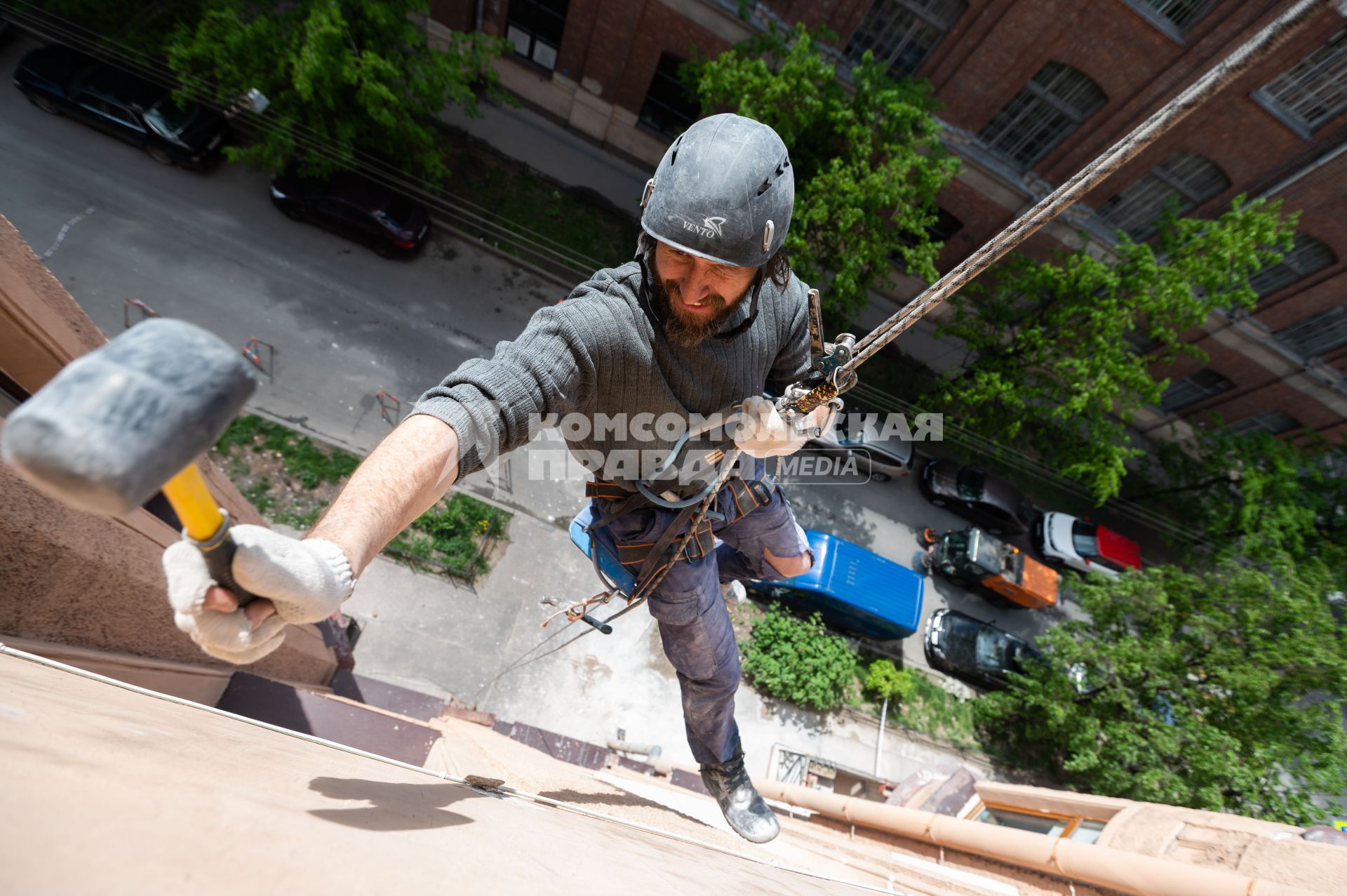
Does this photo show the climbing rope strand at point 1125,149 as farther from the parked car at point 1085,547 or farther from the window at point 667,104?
the parked car at point 1085,547

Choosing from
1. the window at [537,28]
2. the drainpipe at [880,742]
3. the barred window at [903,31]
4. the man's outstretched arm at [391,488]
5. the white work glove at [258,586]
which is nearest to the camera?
the white work glove at [258,586]

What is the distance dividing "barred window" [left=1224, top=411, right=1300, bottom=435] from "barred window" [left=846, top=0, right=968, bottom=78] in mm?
12497

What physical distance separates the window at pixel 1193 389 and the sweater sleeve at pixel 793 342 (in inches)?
688

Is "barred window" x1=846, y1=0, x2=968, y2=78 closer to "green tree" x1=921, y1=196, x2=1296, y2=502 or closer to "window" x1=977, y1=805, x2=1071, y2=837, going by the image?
"green tree" x1=921, y1=196, x2=1296, y2=502

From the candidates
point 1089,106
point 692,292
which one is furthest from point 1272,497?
point 692,292

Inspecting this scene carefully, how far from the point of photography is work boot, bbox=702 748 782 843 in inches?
199

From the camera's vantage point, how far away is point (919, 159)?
11102 mm

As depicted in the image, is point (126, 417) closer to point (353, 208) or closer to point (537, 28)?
point (353, 208)

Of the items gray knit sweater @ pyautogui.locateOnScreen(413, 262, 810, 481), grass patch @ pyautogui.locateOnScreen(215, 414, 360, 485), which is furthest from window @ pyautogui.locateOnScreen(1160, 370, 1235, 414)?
grass patch @ pyautogui.locateOnScreen(215, 414, 360, 485)

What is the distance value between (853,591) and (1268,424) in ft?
45.1

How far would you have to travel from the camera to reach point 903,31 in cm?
1292

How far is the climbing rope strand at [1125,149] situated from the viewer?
1408mm

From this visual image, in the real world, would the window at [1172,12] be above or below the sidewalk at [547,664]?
above

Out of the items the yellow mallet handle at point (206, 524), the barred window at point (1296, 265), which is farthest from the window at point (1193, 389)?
the yellow mallet handle at point (206, 524)
